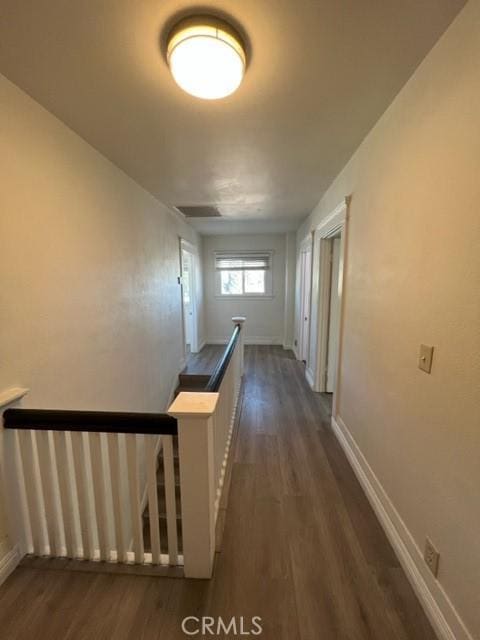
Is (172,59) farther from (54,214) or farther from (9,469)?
(9,469)

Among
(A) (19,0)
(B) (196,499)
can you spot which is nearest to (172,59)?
(A) (19,0)

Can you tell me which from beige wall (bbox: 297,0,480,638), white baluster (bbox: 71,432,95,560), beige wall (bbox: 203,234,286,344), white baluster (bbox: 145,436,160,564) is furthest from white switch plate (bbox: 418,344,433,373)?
beige wall (bbox: 203,234,286,344)

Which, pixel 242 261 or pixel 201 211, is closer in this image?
pixel 201 211

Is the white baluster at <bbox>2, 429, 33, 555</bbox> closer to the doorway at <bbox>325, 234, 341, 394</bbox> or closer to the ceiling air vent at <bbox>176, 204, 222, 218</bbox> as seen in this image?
the doorway at <bbox>325, 234, 341, 394</bbox>

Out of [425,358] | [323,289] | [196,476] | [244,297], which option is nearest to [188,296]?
[244,297]

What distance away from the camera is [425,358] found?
49.1 inches

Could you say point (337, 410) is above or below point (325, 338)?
below

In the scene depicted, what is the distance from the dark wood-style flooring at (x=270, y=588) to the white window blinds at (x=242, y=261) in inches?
193

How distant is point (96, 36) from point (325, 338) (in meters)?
3.29

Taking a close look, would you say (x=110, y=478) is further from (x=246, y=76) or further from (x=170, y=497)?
(x=246, y=76)

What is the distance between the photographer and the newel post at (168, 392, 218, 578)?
1.18 m

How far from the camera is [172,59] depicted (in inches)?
45.0

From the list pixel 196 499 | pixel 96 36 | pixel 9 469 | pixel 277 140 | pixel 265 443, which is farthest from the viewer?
pixel 265 443

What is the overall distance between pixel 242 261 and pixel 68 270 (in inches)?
186
